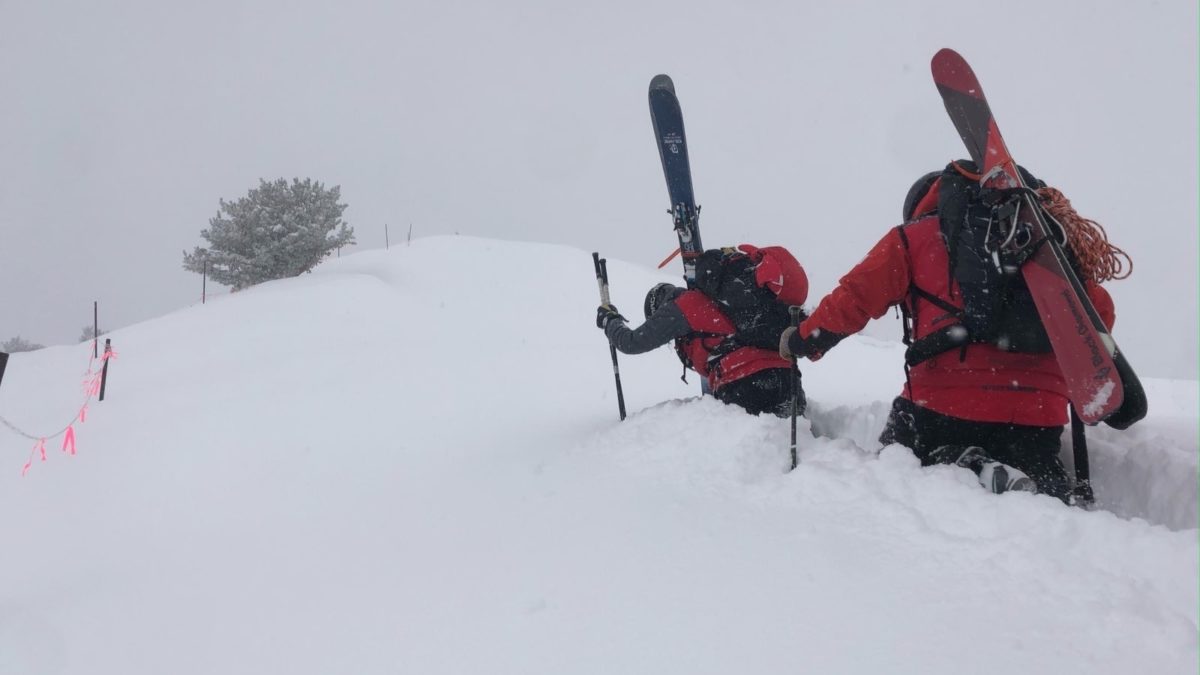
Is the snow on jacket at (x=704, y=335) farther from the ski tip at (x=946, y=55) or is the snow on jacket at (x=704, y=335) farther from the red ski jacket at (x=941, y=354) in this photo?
the ski tip at (x=946, y=55)

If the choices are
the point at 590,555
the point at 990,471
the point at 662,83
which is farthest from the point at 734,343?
the point at 662,83

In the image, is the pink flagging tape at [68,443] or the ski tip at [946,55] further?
the pink flagging tape at [68,443]

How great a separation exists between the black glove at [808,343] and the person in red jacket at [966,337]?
0.17ft

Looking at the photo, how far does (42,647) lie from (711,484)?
2981 millimetres

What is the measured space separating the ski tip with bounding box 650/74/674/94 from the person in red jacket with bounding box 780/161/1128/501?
126 inches

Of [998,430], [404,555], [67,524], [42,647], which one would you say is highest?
[998,430]

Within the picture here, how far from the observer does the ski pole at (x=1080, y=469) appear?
9.23 feet

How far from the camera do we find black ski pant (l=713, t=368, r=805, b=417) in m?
4.21

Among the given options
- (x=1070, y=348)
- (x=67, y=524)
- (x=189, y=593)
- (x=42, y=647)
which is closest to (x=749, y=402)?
(x=1070, y=348)

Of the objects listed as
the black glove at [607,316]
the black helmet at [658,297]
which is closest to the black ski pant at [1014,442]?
the black helmet at [658,297]

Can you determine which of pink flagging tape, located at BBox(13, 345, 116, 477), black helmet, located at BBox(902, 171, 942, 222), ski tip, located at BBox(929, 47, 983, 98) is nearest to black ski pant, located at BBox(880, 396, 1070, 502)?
black helmet, located at BBox(902, 171, 942, 222)

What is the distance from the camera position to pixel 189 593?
9.40 ft

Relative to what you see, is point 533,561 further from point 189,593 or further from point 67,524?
point 67,524

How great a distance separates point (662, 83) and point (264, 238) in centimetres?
2183
